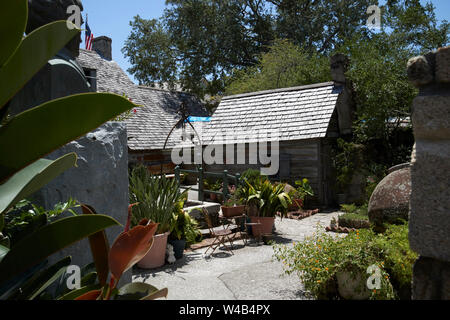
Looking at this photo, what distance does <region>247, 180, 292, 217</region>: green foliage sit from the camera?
24.9 feet

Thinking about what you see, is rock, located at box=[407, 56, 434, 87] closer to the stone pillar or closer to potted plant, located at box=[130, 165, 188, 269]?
the stone pillar

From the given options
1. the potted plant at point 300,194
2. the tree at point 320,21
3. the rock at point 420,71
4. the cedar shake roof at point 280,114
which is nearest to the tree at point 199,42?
the tree at point 320,21

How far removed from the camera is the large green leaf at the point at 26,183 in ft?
3.13

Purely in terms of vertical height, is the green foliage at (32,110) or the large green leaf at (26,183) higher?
the green foliage at (32,110)

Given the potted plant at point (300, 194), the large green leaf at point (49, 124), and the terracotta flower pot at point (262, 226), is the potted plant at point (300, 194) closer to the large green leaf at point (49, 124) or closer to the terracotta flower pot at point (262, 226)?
the terracotta flower pot at point (262, 226)

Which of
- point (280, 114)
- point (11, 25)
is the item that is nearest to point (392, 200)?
point (11, 25)

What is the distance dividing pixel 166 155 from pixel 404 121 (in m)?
9.98

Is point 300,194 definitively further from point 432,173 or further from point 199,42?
point 199,42

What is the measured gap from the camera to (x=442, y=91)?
1.53 meters

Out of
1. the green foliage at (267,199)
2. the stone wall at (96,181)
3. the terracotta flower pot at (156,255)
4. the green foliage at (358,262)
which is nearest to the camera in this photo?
the stone wall at (96,181)

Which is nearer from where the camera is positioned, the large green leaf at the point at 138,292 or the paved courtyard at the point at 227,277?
the large green leaf at the point at 138,292

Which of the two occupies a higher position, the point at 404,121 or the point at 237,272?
the point at 404,121
